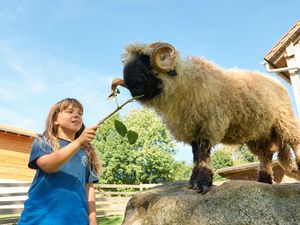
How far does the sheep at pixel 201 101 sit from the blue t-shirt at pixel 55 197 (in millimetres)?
1300

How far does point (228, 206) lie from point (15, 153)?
20.1m

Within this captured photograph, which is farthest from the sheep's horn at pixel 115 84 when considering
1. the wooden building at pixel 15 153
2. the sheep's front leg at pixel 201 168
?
the wooden building at pixel 15 153

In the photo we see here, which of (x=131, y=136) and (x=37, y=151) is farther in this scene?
(x=131, y=136)

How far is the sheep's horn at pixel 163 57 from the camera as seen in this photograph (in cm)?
424

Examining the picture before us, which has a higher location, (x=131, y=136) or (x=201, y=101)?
(x=201, y=101)

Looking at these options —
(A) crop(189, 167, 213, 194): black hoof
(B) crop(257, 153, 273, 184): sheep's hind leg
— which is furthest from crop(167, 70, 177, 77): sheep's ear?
(B) crop(257, 153, 273, 184): sheep's hind leg

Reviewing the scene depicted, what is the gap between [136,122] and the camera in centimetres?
4059

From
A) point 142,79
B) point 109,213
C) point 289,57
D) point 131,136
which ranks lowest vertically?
point 109,213

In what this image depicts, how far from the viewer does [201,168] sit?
4254 millimetres

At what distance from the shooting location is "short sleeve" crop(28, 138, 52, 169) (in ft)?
10.4

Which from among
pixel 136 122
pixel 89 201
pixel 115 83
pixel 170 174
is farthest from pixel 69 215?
pixel 136 122

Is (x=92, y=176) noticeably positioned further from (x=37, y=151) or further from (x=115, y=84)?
(x=115, y=84)

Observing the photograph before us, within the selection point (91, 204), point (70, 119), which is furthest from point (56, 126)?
point (91, 204)

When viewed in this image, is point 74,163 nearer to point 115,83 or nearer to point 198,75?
point 115,83
